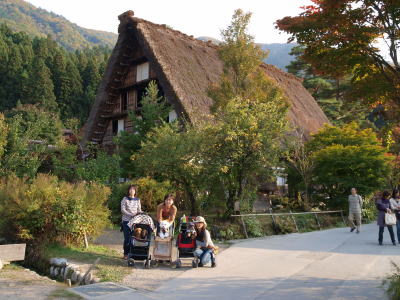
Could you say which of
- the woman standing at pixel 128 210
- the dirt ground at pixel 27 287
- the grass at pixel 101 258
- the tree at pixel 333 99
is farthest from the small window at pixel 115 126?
the tree at pixel 333 99

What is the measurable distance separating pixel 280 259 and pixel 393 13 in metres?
5.13

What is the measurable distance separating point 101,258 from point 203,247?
218cm

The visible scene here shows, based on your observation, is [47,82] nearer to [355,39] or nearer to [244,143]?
[244,143]

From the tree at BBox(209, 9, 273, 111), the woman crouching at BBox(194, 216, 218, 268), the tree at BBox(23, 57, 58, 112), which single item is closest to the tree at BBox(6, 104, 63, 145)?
the tree at BBox(23, 57, 58, 112)

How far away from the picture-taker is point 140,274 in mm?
6820

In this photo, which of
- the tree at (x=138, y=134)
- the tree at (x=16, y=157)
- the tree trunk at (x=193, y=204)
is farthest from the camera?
the tree at (x=138, y=134)

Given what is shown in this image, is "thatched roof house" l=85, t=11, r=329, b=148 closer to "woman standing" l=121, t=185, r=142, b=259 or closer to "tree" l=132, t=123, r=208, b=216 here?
"tree" l=132, t=123, r=208, b=216

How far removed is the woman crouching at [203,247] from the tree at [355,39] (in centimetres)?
395

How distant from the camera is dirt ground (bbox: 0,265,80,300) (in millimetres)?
5562

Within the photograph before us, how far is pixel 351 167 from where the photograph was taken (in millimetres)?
16547

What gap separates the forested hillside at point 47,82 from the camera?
1812 inches

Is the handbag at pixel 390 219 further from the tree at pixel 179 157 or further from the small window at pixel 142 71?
the small window at pixel 142 71

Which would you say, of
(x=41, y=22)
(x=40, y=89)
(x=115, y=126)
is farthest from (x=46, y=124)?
(x=41, y=22)

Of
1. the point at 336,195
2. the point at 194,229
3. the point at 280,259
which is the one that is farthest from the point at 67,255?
the point at 336,195
